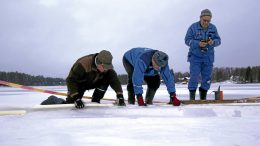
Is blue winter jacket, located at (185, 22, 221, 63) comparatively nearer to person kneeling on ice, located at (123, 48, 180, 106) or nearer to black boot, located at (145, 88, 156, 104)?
person kneeling on ice, located at (123, 48, 180, 106)

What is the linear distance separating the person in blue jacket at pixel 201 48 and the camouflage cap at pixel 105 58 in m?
2.22

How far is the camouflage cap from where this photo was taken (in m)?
4.95

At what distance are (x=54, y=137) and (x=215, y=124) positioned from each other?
1.66m

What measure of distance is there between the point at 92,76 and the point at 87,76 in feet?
0.28

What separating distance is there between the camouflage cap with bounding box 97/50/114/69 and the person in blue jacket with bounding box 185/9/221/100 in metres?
2.22

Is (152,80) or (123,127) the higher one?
(152,80)

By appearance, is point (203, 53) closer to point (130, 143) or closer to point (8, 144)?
point (130, 143)

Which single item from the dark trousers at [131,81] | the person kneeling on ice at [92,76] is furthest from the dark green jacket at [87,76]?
the dark trousers at [131,81]

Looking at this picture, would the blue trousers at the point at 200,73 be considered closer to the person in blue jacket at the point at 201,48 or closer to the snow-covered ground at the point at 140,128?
the person in blue jacket at the point at 201,48

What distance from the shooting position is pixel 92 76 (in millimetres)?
5516

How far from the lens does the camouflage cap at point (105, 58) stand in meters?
4.95

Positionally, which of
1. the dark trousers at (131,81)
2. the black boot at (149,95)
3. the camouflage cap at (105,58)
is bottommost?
the black boot at (149,95)

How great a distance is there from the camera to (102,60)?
4965 millimetres

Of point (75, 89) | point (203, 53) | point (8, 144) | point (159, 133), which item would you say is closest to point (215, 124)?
point (159, 133)
